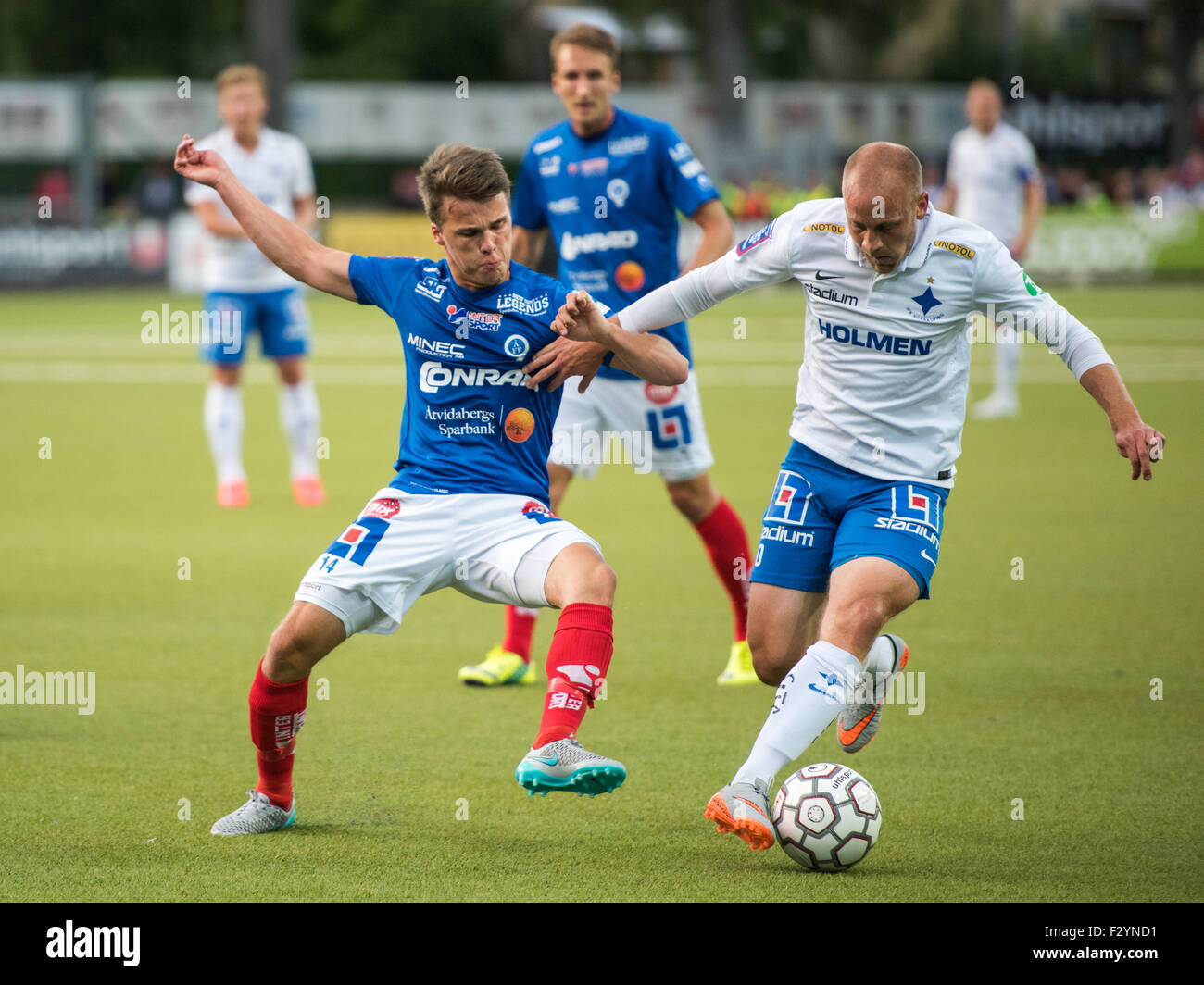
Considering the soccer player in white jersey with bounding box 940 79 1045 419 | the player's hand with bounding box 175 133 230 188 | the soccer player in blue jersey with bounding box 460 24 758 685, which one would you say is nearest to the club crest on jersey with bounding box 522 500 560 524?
the player's hand with bounding box 175 133 230 188

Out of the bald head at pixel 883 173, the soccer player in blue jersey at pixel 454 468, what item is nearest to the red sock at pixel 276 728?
the soccer player in blue jersey at pixel 454 468

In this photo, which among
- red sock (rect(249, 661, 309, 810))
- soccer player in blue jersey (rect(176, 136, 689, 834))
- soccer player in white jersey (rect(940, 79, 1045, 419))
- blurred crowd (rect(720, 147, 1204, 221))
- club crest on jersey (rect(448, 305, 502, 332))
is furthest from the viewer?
blurred crowd (rect(720, 147, 1204, 221))

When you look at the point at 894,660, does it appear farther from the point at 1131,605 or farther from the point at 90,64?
the point at 90,64

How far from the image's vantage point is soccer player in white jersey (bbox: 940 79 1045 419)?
1466 cm

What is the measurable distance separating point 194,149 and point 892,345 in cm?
227

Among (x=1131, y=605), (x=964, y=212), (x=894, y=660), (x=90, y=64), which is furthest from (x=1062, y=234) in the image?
(x=90, y=64)

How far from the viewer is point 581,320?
480cm

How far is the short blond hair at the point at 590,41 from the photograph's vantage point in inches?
271

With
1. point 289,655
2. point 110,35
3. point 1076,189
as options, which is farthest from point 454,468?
point 110,35

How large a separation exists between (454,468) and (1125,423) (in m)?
1.96

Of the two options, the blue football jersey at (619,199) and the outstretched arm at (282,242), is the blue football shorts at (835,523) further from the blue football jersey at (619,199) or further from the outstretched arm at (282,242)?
the blue football jersey at (619,199)

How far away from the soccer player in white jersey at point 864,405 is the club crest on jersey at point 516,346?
0.59 feet

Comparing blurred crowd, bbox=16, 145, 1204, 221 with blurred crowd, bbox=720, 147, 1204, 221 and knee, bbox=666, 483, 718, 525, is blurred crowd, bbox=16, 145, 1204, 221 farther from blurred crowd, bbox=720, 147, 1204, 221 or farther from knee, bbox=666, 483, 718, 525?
knee, bbox=666, 483, 718, 525

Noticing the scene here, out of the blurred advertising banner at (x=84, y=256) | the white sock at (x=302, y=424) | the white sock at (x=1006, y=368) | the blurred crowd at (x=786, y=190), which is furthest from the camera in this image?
the blurred crowd at (x=786, y=190)
